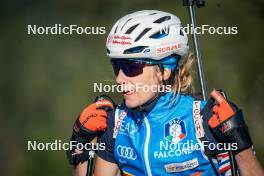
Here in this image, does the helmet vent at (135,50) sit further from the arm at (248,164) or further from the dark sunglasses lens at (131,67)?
the arm at (248,164)

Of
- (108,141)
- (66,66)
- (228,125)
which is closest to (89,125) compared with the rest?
(108,141)

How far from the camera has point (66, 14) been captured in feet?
40.2

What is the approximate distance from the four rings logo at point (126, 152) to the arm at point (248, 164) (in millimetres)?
757

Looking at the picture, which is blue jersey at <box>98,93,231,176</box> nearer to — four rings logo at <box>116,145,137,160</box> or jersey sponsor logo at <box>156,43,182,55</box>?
four rings logo at <box>116,145,137,160</box>

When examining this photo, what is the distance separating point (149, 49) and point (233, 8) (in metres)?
6.94

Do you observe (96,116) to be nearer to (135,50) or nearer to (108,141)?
(108,141)

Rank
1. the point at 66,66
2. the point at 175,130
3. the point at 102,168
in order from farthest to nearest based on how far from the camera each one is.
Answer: the point at 66,66, the point at 102,168, the point at 175,130

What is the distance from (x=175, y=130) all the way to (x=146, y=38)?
682 mm

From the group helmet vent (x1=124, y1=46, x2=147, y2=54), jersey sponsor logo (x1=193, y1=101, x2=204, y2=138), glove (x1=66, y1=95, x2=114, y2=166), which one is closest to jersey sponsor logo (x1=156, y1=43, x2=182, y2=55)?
helmet vent (x1=124, y1=46, x2=147, y2=54)

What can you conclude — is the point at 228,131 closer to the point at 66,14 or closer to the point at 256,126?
the point at 256,126

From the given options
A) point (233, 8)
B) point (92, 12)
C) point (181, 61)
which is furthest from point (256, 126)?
point (181, 61)

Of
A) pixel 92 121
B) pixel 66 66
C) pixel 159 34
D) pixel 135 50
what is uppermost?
pixel 66 66

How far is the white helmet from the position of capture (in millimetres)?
4676

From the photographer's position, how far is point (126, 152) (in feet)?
15.6
